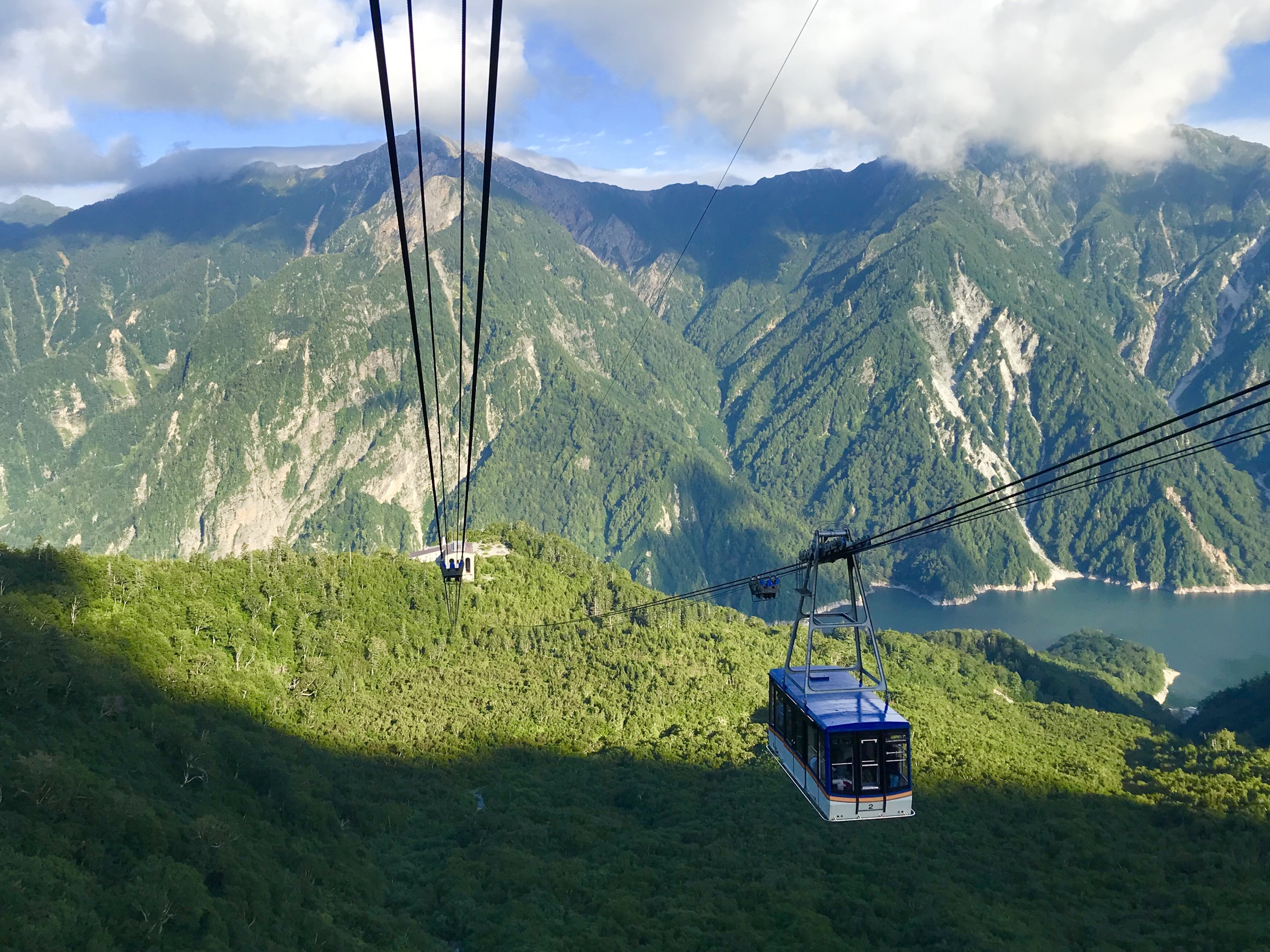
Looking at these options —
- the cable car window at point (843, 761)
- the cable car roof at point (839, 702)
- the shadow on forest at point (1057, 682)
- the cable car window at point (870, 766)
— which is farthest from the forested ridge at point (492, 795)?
the shadow on forest at point (1057, 682)

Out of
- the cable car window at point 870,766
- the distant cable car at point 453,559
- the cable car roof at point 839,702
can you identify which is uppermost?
the distant cable car at point 453,559

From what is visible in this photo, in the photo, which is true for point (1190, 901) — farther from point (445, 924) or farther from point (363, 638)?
point (363, 638)

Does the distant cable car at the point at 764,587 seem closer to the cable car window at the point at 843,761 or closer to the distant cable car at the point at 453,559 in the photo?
the cable car window at the point at 843,761

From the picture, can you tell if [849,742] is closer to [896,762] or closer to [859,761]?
[859,761]

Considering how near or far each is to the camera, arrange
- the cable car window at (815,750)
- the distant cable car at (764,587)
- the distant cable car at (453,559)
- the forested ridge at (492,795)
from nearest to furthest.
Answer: the cable car window at (815,750) < the distant cable car at (764,587) < the forested ridge at (492,795) < the distant cable car at (453,559)

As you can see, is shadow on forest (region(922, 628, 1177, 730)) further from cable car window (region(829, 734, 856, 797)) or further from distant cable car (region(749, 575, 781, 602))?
cable car window (region(829, 734, 856, 797))

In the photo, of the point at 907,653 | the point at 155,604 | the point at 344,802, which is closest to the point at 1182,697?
the point at 907,653
